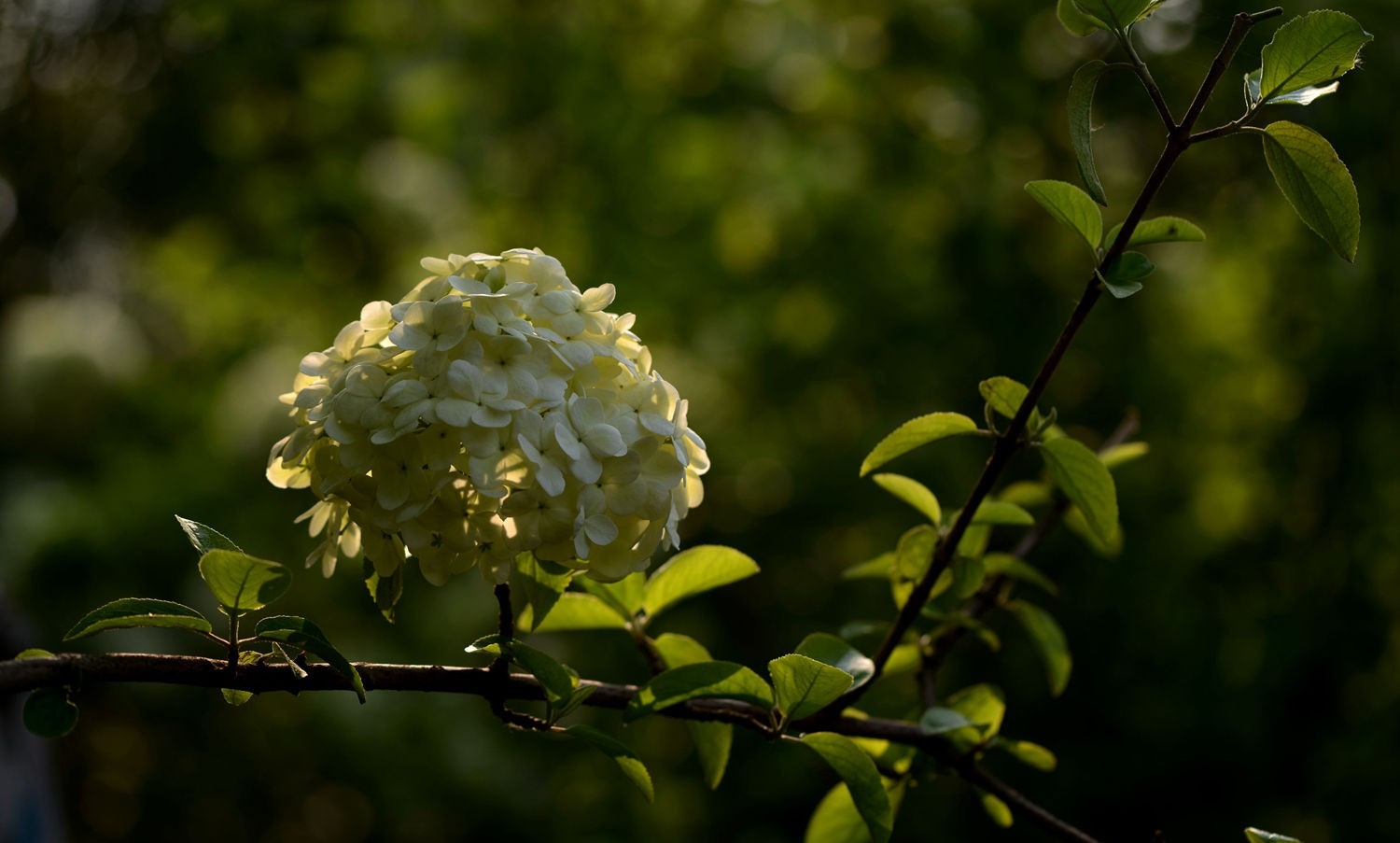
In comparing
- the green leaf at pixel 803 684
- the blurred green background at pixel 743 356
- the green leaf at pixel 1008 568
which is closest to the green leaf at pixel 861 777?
the green leaf at pixel 803 684

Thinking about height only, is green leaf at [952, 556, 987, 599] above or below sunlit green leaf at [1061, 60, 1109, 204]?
A: below

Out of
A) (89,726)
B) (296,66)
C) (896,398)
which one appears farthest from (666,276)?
(89,726)

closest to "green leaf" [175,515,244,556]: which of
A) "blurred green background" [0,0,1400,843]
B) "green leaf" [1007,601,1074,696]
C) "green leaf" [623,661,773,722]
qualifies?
"green leaf" [623,661,773,722]

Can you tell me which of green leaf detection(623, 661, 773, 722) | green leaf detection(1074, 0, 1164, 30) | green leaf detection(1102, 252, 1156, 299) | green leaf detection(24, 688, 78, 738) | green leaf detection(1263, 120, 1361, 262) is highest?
green leaf detection(1074, 0, 1164, 30)

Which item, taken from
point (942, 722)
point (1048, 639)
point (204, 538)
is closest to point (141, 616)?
point (204, 538)

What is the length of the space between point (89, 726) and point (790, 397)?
93cm

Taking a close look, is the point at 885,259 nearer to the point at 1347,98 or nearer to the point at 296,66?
the point at 1347,98

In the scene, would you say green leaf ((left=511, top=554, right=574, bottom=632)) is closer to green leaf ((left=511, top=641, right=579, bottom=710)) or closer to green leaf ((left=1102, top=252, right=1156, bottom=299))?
green leaf ((left=511, top=641, right=579, bottom=710))

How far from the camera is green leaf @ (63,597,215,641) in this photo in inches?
10.4

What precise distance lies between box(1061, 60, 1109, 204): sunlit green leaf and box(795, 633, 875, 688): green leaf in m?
0.16

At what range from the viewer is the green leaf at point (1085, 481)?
13.5 inches

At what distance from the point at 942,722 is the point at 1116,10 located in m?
0.21

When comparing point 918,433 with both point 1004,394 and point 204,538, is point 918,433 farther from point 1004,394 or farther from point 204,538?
point 204,538

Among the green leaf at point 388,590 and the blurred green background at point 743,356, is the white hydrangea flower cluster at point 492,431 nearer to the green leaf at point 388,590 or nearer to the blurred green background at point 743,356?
the green leaf at point 388,590
